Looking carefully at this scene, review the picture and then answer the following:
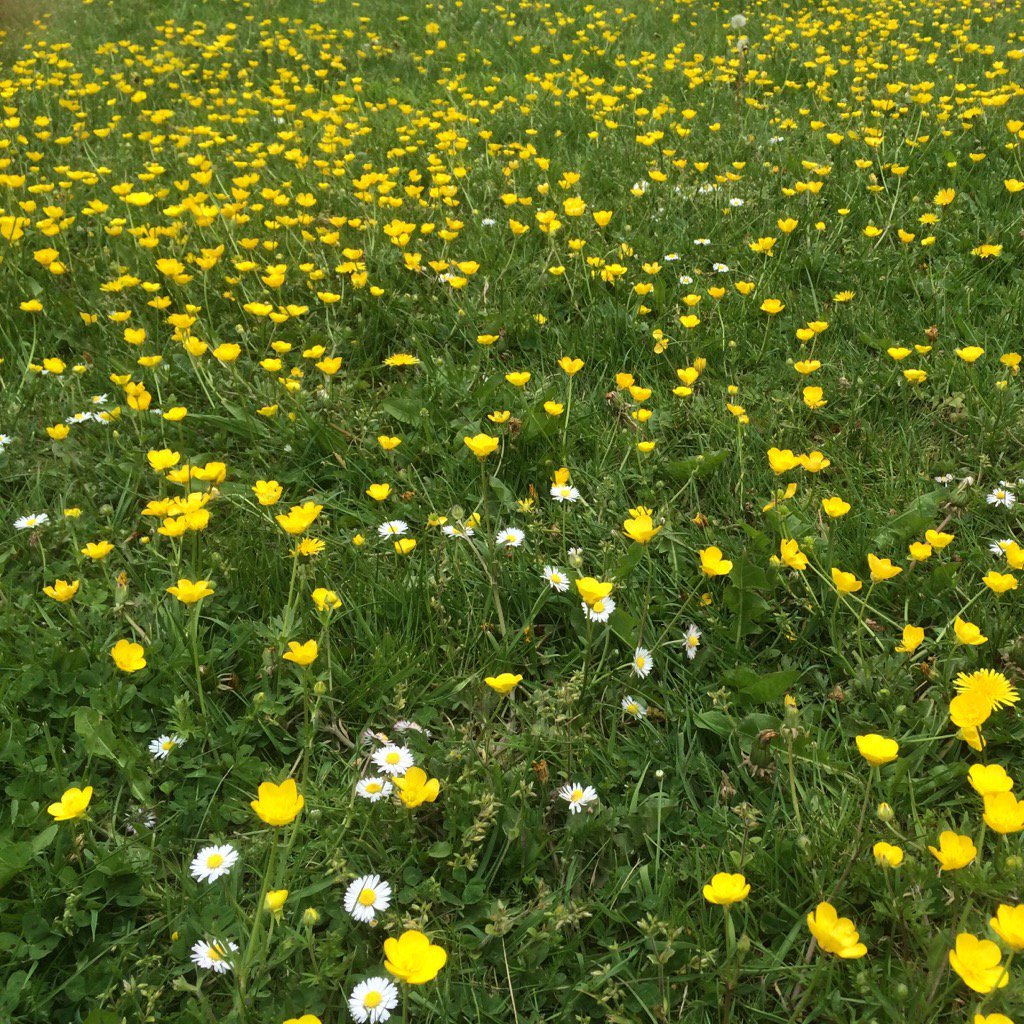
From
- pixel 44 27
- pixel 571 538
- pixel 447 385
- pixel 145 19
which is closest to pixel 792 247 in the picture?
pixel 447 385

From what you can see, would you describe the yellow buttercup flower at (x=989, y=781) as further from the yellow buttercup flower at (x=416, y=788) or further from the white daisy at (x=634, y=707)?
the yellow buttercup flower at (x=416, y=788)

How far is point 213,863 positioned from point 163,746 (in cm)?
33

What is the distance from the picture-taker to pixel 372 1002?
1.27 m

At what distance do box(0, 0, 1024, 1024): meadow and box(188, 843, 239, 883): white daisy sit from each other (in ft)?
0.04

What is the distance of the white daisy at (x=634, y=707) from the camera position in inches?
69.6

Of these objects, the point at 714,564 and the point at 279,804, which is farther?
the point at 714,564

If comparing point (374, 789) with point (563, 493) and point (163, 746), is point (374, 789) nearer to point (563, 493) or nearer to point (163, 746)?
point (163, 746)

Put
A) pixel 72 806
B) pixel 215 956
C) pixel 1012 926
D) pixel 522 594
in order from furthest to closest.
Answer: pixel 522 594 < pixel 72 806 < pixel 215 956 < pixel 1012 926

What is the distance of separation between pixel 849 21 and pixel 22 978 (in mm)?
7962

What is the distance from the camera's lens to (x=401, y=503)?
234 cm

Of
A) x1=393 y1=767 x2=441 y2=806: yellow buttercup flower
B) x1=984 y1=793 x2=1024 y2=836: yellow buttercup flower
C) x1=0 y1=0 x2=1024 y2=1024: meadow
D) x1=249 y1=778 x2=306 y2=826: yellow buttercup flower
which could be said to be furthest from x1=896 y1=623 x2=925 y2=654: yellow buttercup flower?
x1=249 y1=778 x2=306 y2=826: yellow buttercup flower

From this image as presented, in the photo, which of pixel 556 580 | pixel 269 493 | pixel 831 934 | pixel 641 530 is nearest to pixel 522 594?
pixel 556 580

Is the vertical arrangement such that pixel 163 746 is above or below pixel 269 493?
below

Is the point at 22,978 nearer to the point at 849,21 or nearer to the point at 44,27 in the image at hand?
the point at 849,21
